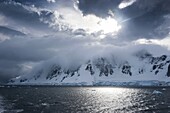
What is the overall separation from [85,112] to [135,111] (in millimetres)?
18710

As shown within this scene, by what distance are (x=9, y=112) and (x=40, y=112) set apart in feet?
36.9

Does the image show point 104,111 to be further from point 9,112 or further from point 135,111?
point 9,112

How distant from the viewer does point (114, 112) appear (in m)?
93.8

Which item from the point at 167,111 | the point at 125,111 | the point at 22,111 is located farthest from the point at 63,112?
the point at 167,111

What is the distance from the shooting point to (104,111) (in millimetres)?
96625

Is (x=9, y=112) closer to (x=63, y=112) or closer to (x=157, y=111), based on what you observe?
(x=63, y=112)

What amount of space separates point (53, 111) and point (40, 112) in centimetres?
508

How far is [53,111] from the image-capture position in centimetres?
9488

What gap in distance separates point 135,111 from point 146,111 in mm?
3987

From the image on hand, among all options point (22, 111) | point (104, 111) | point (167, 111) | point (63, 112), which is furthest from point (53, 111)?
point (167, 111)

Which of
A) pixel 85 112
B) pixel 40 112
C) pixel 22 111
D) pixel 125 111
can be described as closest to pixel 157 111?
pixel 125 111

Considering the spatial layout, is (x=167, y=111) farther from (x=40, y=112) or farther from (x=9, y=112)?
(x=9, y=112)

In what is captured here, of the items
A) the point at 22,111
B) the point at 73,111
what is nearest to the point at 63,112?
the point at 73,111

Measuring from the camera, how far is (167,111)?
9238cm
